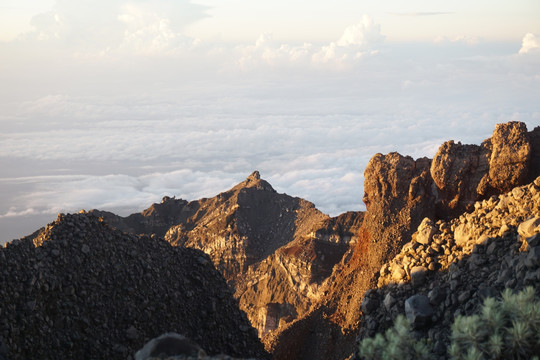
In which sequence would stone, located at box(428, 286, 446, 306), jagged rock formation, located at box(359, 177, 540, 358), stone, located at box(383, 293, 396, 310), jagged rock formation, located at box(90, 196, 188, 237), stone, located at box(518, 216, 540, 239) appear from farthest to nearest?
1. jagged rock formation, located at box(90, 196, 188, 237)
2. stone, located at box(383, 293, 396, 310)
3. stone, located at box(428, 286, 446, 306)
4. stone, located at box(518, 216, 540, 239)
5. jagged rock formation, located at box(359, 177, 540, 358)

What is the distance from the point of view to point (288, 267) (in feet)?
131

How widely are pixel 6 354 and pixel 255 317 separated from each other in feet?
86.0

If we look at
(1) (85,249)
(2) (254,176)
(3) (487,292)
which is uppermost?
(2) (254,176)

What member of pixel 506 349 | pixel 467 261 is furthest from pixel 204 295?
pixel 506 349

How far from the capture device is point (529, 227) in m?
14.6

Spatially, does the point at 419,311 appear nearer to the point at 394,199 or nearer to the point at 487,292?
the point at 487,292

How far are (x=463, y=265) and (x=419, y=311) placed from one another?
6.56 ft

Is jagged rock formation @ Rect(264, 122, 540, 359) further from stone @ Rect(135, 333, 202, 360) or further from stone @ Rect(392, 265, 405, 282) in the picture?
stone @ Rect(135, 333, 202, 360)

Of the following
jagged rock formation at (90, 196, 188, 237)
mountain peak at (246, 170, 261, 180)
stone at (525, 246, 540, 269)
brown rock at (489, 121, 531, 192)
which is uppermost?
mountain peak at (246, 170, 261, 180)

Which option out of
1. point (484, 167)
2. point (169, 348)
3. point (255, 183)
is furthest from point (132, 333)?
point (255, 183)

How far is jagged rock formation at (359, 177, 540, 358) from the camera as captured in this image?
45.2ft

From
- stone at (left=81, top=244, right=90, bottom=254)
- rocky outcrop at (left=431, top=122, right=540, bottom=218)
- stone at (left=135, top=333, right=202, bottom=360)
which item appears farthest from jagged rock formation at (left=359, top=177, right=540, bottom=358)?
stone at (left=81, top=244, right=90, bottom=254)

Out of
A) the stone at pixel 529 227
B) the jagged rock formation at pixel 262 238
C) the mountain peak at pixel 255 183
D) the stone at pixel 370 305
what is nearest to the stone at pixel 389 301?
the stone at pixel 370 305

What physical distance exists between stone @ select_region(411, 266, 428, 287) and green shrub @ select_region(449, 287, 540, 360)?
514 centimetres
